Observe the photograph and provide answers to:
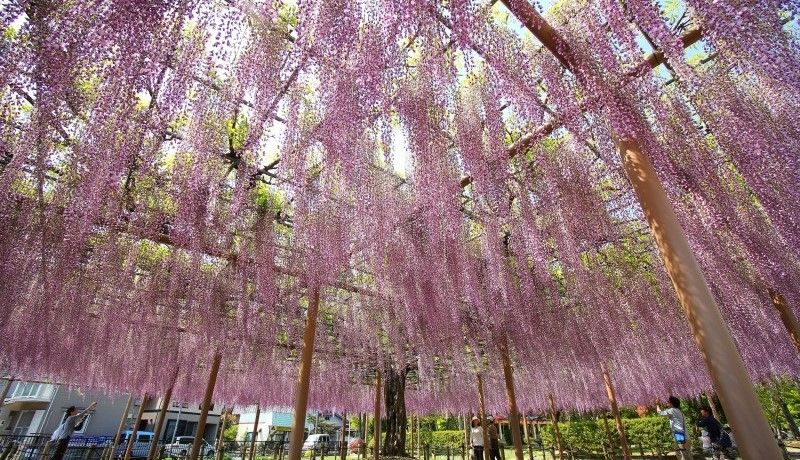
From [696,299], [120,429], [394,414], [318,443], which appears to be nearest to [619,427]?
[394,414]

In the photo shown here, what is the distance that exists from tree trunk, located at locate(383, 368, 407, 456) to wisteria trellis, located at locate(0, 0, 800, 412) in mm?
2661

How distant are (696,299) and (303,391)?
495 centimetres

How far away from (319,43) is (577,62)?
229 centimetres

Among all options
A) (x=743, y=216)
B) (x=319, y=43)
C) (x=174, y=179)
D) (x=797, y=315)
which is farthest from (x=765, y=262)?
(x=174, y=179)

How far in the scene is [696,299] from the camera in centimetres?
272

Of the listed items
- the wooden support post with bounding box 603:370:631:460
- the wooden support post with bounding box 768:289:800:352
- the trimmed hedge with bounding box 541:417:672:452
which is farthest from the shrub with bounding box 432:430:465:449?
the wooden support post with bounding box 768:289:800:352

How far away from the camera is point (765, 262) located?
557cm

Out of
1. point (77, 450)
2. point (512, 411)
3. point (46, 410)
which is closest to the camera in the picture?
point (512, 411)

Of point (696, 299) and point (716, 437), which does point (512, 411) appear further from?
point (696, 299)

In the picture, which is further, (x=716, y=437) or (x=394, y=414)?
(x=394, y=414)

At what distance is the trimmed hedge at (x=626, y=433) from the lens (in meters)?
16.7

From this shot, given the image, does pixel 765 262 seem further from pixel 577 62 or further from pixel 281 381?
pixel 281 381

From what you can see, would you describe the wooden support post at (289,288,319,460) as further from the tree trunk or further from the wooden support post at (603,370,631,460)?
the wooden support post at (603,370,631,460)

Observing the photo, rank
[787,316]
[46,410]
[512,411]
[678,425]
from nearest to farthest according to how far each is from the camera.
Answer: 1. [787,316]
2. [512,411]
3. [678,425]
4. [46,410]
